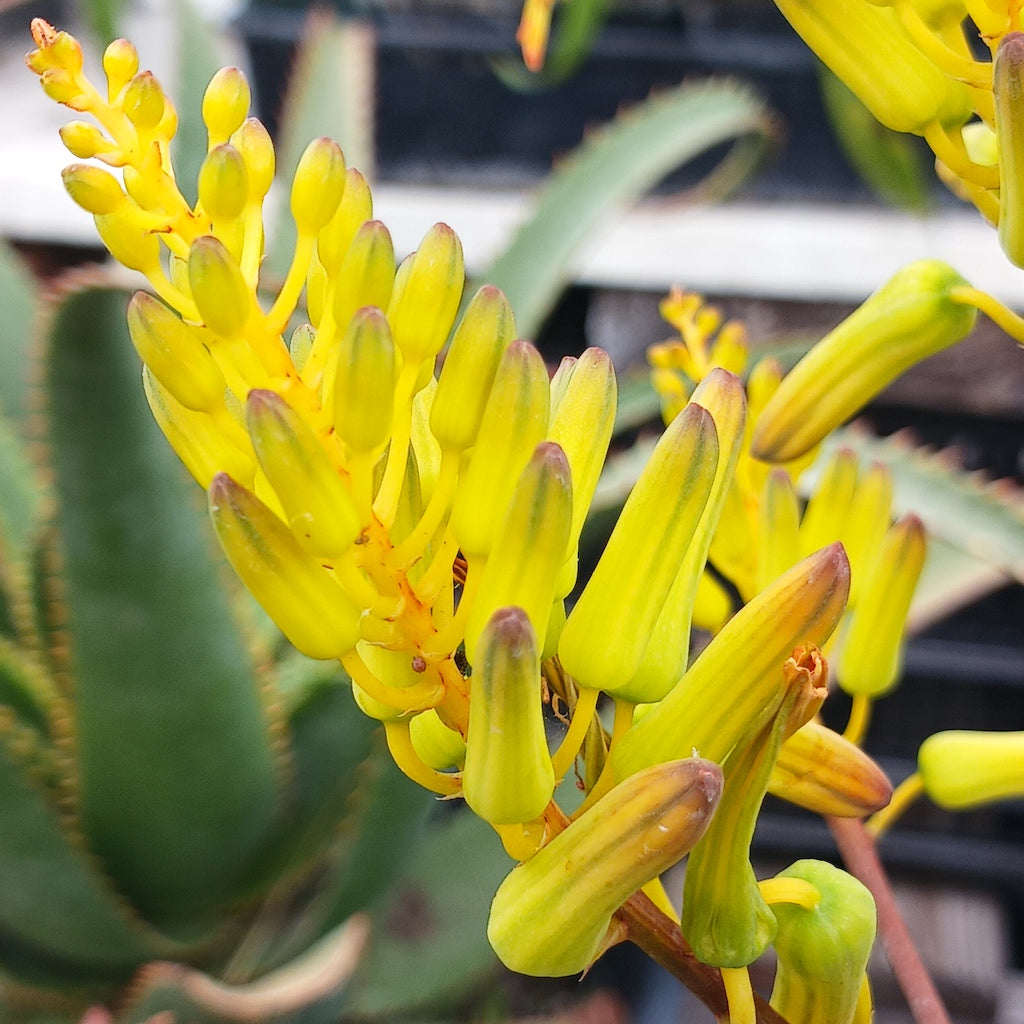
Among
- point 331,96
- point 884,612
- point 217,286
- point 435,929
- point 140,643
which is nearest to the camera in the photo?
point 217,286

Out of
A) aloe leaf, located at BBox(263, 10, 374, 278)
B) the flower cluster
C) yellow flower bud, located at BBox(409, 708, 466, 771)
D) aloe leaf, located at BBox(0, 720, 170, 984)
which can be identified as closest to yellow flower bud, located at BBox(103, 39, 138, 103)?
the flower cluster

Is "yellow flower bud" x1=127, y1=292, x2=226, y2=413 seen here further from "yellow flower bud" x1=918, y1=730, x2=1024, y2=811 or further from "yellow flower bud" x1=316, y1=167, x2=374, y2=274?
"yellow flower bud" x1=918, y1=730, x2=1024, y2=811

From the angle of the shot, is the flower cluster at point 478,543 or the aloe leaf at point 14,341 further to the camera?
the aloe leaf at point 14,341

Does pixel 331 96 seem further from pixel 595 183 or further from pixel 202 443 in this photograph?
pixel 202 443

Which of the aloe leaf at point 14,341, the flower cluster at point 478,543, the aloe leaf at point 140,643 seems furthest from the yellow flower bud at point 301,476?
the aloe leaf at point 14,341

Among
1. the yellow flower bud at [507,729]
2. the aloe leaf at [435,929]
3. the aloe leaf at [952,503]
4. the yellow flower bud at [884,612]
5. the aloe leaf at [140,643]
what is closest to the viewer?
the yellow flower bud at [507,729]

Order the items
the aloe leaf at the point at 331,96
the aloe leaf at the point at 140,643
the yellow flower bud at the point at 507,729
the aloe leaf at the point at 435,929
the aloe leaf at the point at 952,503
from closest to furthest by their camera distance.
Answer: the yellow flower bud at the point at 507,729, the aloe leaf at the point at 140,643, the aloe leaf at the point at 952,503, the aloe leaf at the point at 435,929, the aloe leaf at the point at 331,96

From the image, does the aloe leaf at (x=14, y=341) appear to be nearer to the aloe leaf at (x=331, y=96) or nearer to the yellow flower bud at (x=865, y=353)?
the aloe leaf at (x=331, y=96)

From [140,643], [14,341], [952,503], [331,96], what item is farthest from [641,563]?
[331,96]
